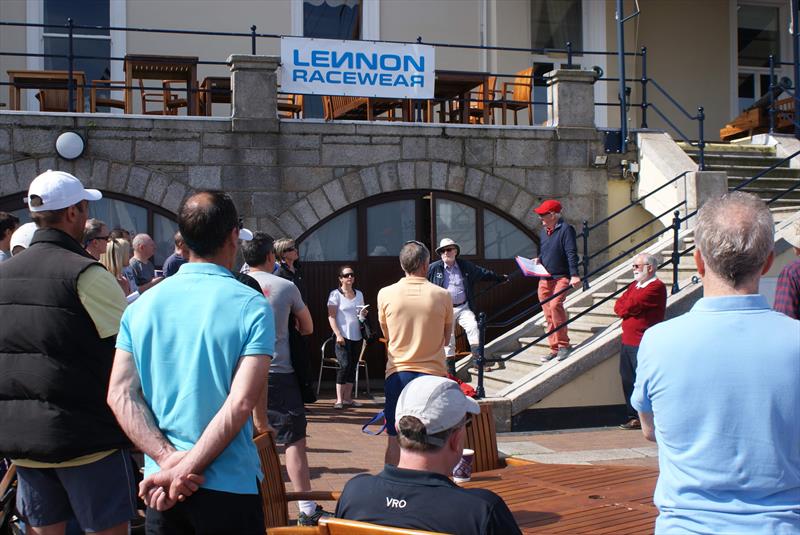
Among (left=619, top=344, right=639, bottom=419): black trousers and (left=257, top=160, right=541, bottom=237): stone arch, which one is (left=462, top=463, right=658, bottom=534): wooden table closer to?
(left=619, top=344, right=639, bottom=419): black trousers

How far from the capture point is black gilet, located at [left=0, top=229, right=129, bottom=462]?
3.54 m

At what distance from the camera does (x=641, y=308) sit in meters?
9.29

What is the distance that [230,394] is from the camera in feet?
9.93

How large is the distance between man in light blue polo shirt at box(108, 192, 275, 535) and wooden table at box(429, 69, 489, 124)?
9988 mm

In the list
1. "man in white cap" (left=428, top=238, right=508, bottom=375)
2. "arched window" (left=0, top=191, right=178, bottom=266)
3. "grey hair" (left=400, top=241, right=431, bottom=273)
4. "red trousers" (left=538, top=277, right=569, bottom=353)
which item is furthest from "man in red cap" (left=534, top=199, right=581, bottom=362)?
"arched window" (left=0, top=191, right=178, bottom=266)

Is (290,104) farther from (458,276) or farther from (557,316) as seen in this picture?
(557,316)

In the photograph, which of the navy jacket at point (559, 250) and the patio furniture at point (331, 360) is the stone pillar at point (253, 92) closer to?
the patio furniture at point (331, 360)

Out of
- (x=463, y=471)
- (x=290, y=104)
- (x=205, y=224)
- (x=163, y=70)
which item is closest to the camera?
(x=205, y=224)

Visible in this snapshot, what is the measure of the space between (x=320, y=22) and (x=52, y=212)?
12.1 m

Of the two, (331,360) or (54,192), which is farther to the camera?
(331,360)

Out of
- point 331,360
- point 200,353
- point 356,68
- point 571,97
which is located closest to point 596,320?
point 331,360

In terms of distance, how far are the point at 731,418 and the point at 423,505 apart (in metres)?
0.97

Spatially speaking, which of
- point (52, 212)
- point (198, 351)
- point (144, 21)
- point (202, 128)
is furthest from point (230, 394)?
point (144, 21)

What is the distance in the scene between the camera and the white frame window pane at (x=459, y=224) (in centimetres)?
1319
